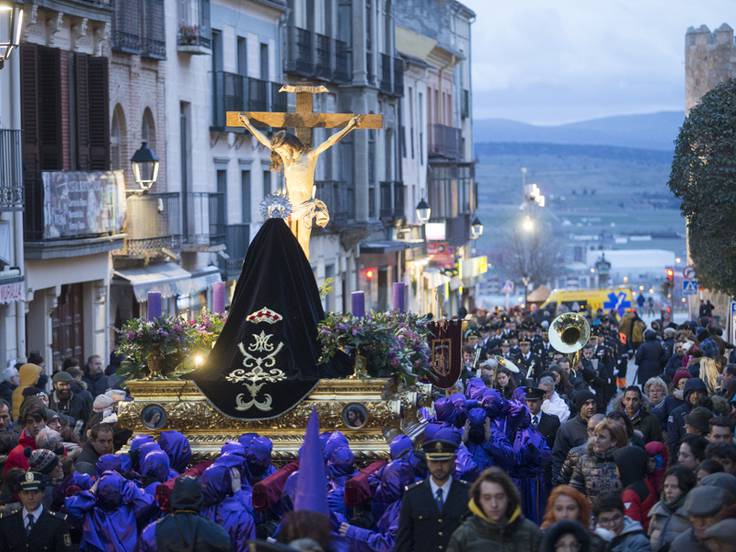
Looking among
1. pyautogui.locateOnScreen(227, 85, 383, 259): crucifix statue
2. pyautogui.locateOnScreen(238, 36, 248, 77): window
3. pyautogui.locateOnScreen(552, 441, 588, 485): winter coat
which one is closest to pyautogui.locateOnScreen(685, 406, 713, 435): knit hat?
pyautogui.locateOnScreen(552, 441, 588, 485): winter coat

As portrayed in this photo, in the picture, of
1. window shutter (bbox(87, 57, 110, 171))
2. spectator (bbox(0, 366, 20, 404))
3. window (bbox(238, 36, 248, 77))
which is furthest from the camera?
window (bbox(238, 36, 248, 77))

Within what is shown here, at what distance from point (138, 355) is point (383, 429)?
85.5 inches

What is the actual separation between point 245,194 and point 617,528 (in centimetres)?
3055

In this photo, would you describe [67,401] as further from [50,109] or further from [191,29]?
[191,29]

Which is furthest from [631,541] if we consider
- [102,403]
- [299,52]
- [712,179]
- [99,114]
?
[299,52]

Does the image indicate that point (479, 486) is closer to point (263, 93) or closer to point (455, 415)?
point (455, 415)

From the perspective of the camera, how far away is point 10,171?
2603 cm

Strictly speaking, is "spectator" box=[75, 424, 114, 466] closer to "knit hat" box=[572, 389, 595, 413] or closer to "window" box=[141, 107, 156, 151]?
"knit hat" box=[572, 389, 595, 413]

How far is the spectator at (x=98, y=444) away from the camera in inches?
581

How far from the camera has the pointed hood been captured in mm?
10656

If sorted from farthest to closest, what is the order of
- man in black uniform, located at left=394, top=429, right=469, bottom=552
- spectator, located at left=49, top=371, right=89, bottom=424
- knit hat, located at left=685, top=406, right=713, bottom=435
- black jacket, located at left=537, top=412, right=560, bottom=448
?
spectator, located at left=49, top=371, right=89, bottom=424 < black jacket, located at left=537, top=412, right=560, bottom=448 < knit hat, located at left=685, top=406, right=713, bottom=435 < man in black uniform, located at left=394, top=429, right=469, bottom=552

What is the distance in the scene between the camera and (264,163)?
4244cm

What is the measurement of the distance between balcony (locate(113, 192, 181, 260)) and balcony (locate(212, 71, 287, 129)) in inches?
149

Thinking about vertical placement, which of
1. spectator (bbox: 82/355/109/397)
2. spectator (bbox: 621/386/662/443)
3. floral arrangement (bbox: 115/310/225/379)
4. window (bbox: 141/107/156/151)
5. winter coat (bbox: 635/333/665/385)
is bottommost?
winter coat (bbox: 635/333/665/385)
